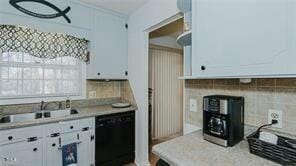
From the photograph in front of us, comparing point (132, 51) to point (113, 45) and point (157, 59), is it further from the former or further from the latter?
point (157, 59)

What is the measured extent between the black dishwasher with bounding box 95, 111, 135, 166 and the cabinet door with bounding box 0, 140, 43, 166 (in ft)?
2.18

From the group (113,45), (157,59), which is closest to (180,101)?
(157,59)

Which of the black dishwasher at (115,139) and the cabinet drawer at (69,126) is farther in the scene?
the black dishwasher at (115,139)

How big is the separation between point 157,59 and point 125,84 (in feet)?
3.41

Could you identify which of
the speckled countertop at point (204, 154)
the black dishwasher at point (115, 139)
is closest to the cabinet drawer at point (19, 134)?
the black dishwasher at point (115, 139)

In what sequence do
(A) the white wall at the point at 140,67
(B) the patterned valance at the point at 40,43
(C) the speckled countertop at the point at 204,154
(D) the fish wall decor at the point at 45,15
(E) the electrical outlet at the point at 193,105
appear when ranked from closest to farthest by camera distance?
(C) the speckled countertop at the point at 204,154, (E) the electrical outlet at the point at 193,105, (D) the fish wall decor at the point at 45,15, (B) the patterned valance at the point at 40,43, (A) the white wall at the point at 140,67

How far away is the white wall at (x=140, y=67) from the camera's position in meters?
2.41

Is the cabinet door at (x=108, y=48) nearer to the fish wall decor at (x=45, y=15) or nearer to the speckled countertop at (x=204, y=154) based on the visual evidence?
the fish wall decor at (x=45, y=15)

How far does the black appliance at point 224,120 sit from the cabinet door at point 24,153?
5.83 feet

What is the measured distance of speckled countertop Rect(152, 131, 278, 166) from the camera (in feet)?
2.81

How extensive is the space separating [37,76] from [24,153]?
107 cm

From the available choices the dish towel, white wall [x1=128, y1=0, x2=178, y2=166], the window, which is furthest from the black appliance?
the window

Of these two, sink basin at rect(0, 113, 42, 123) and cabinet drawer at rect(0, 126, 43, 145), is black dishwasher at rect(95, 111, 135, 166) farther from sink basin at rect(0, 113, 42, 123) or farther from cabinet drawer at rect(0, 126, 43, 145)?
sink basin at rect(0, 113, 42, 123)

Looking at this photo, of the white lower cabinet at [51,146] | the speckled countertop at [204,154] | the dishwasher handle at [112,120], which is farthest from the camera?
the dishwasher handle at [112,120]
